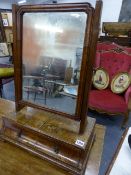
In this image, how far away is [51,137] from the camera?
95 centimetres

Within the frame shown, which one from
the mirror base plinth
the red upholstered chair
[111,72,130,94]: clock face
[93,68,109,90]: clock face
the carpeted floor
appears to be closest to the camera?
the mirror base plinth

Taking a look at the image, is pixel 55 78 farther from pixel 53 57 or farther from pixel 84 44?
pixel 84 44

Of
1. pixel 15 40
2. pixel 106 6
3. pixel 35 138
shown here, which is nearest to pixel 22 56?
pixel 15 40

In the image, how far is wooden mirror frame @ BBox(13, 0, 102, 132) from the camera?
0.77m

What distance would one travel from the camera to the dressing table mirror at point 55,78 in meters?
0.83

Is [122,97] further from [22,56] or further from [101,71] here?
[22,56]

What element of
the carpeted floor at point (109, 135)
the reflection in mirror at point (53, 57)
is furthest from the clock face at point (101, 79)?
the reflection in mirror at point (53, 57)

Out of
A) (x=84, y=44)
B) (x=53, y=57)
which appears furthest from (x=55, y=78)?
(x=84, y=44)

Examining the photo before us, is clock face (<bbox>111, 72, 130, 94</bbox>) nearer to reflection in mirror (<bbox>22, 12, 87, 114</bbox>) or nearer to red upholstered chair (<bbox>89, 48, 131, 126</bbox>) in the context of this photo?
red upholstered chair (<bbox>89, 48, 131, 126</bbox>)

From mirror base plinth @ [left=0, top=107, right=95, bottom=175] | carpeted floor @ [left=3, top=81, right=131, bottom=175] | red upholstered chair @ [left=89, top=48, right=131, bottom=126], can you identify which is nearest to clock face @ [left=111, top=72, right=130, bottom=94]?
red upholstered chair @ [left=89, top=48, right=131, bottom=126]

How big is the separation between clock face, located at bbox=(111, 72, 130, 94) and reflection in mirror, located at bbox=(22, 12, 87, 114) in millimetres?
1184

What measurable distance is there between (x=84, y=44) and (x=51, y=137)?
567mm

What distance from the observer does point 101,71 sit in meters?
2.08

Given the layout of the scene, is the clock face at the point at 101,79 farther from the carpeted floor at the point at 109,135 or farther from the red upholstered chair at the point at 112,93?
the carpeted floor at the point at 109,135
